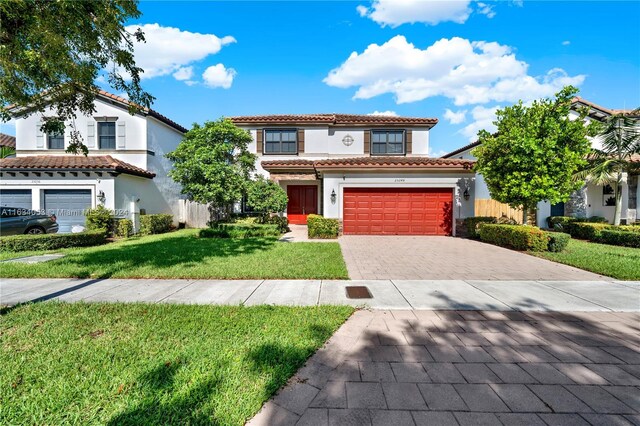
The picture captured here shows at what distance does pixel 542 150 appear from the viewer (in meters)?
9.86

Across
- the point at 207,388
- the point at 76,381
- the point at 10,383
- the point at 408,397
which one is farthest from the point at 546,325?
the point at 10,383

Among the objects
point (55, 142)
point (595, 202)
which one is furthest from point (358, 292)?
point (55, 142)

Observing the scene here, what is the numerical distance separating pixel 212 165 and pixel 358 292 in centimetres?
1048

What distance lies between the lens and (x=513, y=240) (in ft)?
33.8

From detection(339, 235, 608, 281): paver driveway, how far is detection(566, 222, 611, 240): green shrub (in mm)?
5057

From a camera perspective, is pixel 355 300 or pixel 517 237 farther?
pixel 517 237

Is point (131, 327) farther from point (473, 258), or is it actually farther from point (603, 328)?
point (473, 258)

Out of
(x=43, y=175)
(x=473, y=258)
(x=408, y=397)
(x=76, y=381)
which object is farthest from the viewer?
(x=43, y=175)

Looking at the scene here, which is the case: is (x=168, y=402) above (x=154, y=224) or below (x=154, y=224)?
below

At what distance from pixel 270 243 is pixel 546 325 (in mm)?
8940

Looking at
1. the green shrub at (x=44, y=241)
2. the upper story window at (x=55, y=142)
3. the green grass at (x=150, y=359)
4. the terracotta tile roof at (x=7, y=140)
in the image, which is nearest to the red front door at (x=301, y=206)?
the green shrub at (x=44, y=241)

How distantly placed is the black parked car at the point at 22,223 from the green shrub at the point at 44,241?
1631 mm

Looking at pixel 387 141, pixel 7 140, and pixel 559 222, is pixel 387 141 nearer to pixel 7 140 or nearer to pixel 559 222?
pixel 559 222

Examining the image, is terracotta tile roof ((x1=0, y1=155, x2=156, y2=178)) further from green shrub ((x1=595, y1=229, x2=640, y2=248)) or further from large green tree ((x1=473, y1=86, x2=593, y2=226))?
green shrub ((x1=595, y1=229, x2=640, y2=248))
